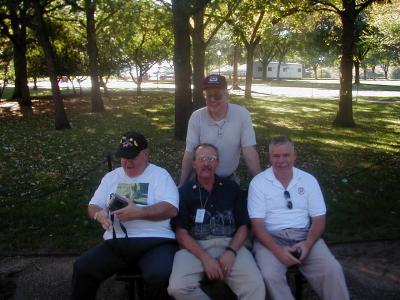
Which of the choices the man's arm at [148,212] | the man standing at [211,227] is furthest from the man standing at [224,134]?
the man's arm at [148,212]

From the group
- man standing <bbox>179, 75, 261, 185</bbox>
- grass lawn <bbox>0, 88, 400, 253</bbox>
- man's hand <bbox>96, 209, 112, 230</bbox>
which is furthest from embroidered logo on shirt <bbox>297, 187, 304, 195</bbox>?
grass lawn <bbox>0, 88, 400, 253</bbox>

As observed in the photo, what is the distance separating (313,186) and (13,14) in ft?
63.7

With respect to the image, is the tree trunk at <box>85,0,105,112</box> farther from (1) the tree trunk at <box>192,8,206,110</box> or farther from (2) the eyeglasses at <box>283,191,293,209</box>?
(2) the eyeglasses at <box>283,191,293,209</box>

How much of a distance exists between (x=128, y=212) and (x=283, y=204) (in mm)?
1291

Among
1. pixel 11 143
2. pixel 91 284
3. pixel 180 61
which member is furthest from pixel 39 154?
pixel 91 284

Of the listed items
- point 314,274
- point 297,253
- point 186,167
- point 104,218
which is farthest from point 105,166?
point 314,274

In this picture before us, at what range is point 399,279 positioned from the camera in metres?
4.54

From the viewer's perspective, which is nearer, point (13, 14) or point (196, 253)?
point (196, 253)

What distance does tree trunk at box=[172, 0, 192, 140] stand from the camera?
10.9 metres

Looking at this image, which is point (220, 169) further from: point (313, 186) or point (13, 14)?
point (13, 14)

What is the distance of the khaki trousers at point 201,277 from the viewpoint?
3383mm

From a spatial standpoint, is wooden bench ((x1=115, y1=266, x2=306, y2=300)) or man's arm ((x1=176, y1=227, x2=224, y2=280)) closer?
man's arm ((x1=176, y1=227, x2=224, y2=280))

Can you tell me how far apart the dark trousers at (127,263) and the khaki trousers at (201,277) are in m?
0.10

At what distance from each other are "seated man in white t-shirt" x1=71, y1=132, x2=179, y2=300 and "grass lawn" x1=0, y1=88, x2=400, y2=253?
185cm
